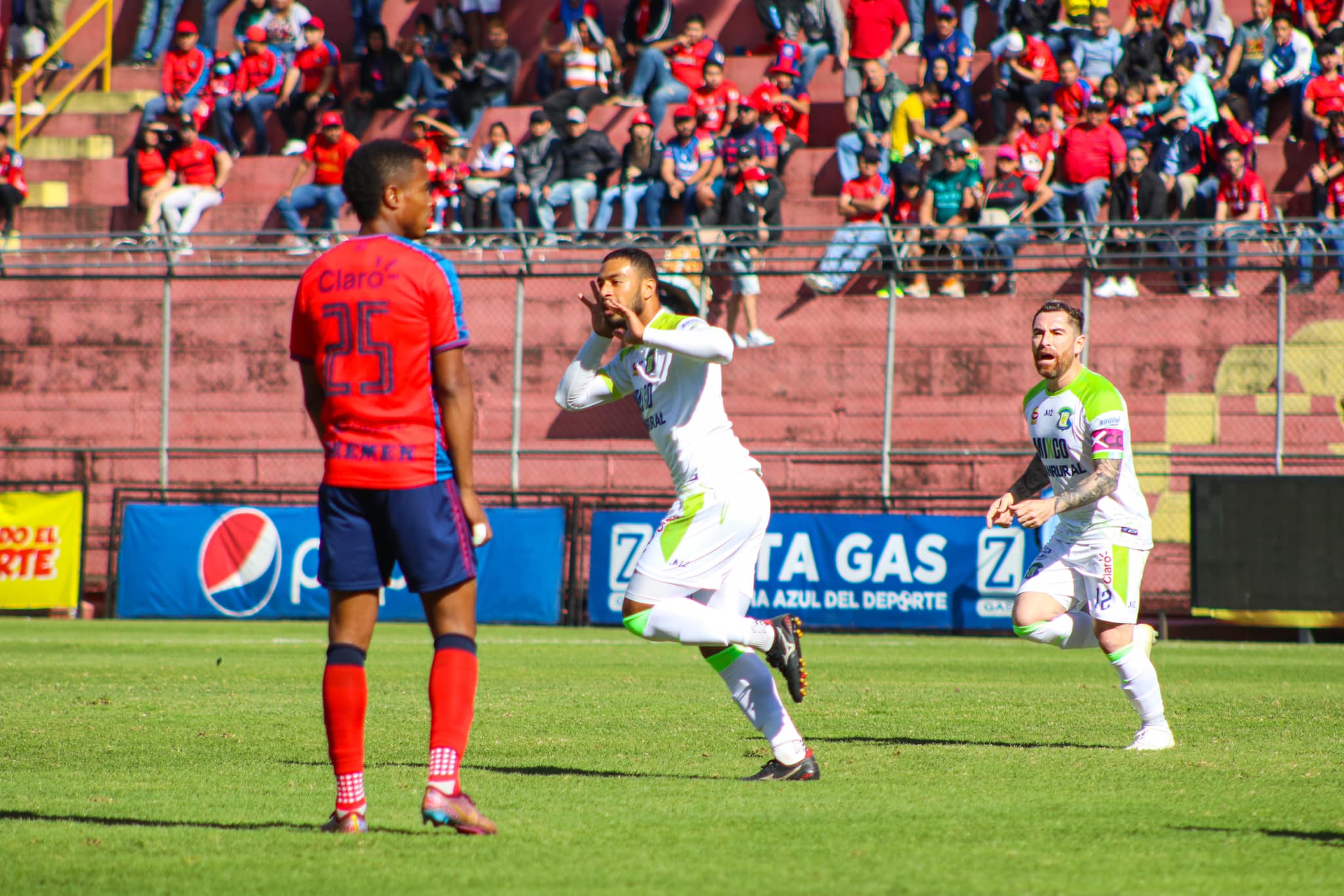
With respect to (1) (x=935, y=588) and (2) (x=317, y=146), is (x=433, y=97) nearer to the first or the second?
(2) (x=317, y=146)

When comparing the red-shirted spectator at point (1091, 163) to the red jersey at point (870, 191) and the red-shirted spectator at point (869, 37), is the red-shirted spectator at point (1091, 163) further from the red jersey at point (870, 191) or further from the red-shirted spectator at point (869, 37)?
the red-shirted spectator at point (869, 37)

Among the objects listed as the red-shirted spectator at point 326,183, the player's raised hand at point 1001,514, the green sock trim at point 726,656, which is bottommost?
the green sock trim at point 726,656

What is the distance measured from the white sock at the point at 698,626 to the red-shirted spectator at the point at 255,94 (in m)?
21.3

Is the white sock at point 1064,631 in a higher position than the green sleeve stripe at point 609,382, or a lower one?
lower

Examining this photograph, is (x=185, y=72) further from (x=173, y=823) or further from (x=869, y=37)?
(x=173, y=823)

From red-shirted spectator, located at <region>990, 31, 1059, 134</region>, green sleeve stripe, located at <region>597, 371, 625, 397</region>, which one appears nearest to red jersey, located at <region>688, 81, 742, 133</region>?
red-shirted spectator, located at <region>990, 31, 1059, 134</region>

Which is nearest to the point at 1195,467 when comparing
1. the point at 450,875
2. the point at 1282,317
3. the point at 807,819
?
the point at 1282,317

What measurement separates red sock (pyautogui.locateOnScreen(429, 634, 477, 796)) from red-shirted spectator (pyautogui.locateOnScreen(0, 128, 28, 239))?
21.6 metres

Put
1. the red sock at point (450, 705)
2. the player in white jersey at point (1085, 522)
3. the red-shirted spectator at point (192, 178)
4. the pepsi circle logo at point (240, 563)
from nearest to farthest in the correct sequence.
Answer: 1. the red sock at point (450, 705)
2. the player in white jersey at point (1085, 522)
3. the pepsi circle logo at point (240, 563)
4. the red-shirted spectator at point (192, 178)

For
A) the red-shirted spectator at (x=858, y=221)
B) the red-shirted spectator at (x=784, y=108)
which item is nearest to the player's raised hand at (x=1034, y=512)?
the red-shirted spectator at (x=858, y=221)

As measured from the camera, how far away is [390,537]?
528 cm

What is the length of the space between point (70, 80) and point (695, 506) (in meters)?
26.1

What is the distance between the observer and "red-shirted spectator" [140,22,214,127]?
26.2 metres

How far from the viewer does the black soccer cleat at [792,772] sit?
6.68 m
